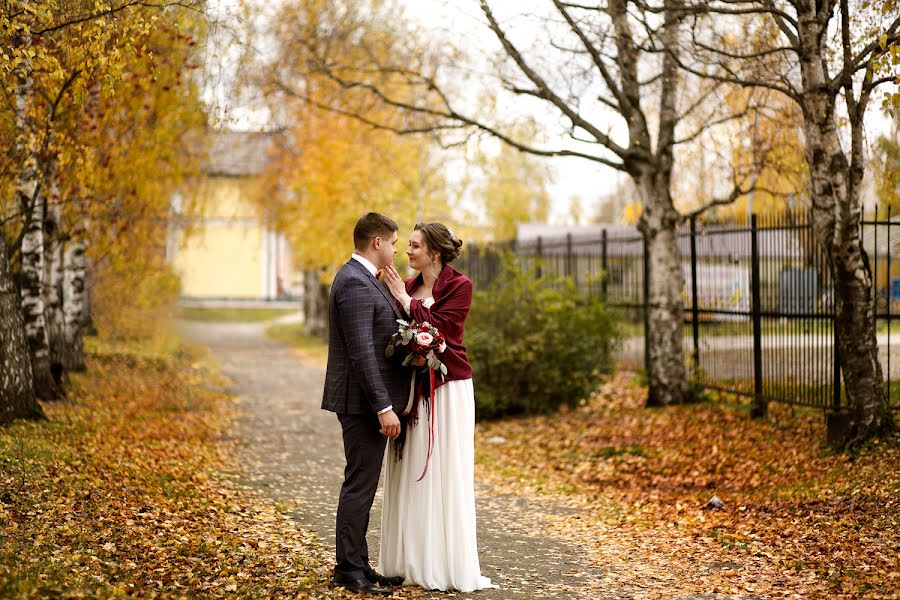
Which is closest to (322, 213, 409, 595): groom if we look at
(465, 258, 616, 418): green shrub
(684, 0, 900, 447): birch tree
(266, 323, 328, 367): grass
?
(684, 0, 900, 447): birch tree

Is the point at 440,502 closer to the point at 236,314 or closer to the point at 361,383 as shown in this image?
the point at 361,383

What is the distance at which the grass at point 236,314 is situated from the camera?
42.5m

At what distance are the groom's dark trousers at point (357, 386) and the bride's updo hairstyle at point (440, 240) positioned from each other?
1.51 ft

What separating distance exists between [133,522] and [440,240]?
2992 millimetres

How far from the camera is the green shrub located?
13.4 meters

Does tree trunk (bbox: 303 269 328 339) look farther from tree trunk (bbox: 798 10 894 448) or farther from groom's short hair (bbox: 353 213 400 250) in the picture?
groom's short hair (bbox: 353 213 400 250)

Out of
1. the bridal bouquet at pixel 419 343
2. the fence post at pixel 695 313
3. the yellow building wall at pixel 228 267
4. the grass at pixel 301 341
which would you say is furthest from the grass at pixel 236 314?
the bridal bouquet at pixel 419 343

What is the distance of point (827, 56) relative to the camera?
963 centimetres

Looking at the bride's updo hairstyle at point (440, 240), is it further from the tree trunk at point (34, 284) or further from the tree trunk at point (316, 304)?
the tree trunk at point (316, 304)

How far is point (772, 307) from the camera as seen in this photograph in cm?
1156

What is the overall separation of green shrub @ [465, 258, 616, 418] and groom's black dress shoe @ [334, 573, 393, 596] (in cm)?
770

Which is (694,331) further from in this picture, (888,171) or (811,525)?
(811,525)

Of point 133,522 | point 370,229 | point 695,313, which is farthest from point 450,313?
point 695,313

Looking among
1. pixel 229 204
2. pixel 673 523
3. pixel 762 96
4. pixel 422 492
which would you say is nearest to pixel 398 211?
pixel 762 96
